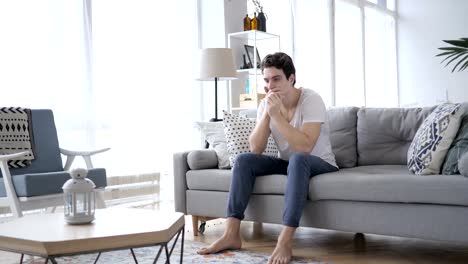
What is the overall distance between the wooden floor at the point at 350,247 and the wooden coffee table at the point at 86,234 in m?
1.08

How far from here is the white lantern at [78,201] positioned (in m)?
1.93

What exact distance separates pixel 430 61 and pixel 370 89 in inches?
43.3

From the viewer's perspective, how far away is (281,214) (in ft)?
9.75

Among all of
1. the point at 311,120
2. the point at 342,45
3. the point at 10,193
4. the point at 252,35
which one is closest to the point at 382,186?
the point at 311,120

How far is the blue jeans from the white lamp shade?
58.2 inches

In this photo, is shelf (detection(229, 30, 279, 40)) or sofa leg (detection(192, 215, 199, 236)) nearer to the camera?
sofa leg (detection(192, 215, 199, 236))

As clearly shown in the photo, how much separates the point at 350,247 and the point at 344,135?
2.40 ft

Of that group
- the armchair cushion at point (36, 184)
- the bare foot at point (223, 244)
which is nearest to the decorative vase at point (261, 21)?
the armchair cushion at point (36, 184)

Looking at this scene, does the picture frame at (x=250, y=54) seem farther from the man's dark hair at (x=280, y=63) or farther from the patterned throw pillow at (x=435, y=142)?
the patterned throw pillow at (x=435, y=142)

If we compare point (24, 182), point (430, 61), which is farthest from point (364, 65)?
point (24, 182)

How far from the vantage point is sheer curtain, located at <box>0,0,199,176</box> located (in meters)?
3.94

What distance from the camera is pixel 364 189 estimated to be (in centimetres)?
264

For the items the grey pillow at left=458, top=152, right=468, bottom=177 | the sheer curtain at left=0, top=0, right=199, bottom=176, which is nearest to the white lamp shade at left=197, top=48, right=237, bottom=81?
the sheer curtain at left=0, top=0, right=199, bottom=176

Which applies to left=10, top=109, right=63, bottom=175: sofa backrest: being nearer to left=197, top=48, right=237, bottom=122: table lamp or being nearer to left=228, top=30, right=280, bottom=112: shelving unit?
left=197, top=48, right=237, bottom=122: table lamp
